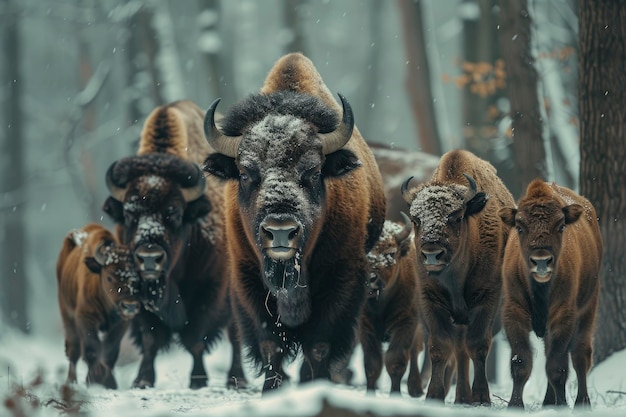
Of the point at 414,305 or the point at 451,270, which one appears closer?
the point at 451,270

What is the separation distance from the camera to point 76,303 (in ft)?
38.8

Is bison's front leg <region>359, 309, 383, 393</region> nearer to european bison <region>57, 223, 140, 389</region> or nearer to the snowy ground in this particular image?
the snowy ground

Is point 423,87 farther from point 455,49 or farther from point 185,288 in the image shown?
point 455,49

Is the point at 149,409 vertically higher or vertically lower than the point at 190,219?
lower

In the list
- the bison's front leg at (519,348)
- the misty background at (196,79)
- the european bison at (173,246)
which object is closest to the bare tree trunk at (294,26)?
the misty background at (196,79)

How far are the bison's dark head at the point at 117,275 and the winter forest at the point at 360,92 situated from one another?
3.95 feet

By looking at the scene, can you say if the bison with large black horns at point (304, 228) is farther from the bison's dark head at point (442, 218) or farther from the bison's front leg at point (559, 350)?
the bison's front leg at point (559, 350)

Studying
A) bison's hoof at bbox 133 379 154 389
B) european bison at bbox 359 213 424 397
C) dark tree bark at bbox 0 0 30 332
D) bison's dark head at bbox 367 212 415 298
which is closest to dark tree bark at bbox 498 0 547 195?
→ bison's dark head at bbox 367 212 415 298

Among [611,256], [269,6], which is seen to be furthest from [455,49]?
[611,256]

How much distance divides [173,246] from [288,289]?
8.93 feet

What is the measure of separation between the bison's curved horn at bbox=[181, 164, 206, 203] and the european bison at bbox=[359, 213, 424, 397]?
6.56 feet

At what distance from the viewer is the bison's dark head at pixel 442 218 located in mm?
8414

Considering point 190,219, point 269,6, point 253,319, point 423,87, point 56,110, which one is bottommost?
point 253,319

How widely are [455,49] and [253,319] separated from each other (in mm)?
49017
